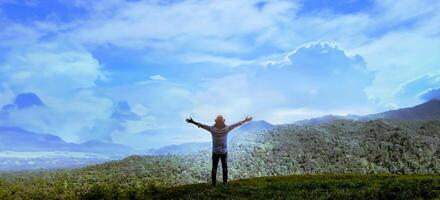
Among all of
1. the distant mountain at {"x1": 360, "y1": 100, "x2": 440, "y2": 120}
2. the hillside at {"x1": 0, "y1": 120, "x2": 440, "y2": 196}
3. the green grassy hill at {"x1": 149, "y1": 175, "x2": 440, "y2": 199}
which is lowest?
the green grassy hill at {"x1": 149, "y1": 175, "x2": 440, "y2": 199}

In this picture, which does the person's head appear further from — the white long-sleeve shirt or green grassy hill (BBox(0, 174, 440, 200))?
green grassy hill (BBox(0, 174, 440, 200))

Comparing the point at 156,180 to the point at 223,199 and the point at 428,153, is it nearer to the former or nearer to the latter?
the point at 223,199

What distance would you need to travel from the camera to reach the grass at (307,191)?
81.8 ft

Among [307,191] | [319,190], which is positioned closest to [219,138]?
[307,191]

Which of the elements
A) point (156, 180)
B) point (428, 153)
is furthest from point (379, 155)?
point (156, 180)

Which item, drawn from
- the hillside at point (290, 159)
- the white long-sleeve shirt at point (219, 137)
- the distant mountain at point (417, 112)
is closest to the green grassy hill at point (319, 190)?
the white long-sleeve shirt at point (219, 137)

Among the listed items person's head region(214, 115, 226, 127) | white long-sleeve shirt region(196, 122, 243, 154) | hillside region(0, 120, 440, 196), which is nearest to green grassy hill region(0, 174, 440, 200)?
white long-sleeve shirt region(196, 122, 243, 154)

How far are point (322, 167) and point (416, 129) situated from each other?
14.8 metres

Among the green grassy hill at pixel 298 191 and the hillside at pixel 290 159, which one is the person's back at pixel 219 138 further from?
the hillside at pixel 290 159

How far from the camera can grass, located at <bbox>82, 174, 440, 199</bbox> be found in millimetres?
24938

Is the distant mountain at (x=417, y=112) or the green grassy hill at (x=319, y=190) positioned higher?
the distant mountain at (x=417, y=112)

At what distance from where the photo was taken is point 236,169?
48.9m

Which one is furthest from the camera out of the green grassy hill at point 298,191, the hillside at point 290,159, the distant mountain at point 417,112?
the distant mountain at point 417,112

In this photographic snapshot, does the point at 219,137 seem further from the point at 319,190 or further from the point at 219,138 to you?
the point at 319,190
